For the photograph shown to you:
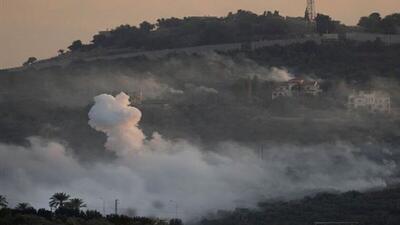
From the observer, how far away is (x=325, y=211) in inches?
5197

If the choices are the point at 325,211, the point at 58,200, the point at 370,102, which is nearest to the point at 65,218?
the point at 58,200

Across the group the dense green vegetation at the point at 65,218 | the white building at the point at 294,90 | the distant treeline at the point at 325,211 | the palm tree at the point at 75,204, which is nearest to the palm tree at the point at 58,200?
the palm tree at the point at 75,204

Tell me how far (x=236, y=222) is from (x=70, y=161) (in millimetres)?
43551

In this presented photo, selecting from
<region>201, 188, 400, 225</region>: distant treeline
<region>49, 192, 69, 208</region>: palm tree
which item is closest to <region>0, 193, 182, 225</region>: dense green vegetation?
<region>49, 192, 69, 208</region>: palm tree

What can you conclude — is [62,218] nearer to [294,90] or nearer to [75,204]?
[75,204]

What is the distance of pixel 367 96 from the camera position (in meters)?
195

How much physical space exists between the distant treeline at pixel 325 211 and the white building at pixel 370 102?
46.9m

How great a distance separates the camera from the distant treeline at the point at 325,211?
127562mm

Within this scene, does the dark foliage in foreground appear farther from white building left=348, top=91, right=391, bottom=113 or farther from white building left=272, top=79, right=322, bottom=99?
white building left=272, top=79, right=322, bottom=99

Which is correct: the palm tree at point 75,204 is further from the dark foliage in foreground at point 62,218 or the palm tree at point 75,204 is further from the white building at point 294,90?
the white building at point 294,90

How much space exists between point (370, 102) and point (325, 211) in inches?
2368

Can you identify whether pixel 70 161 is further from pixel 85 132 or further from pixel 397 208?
pixel 397 208

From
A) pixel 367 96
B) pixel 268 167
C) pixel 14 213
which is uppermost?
pixel 367 96

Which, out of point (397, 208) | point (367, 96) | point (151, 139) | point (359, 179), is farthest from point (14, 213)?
point (367, 96)
